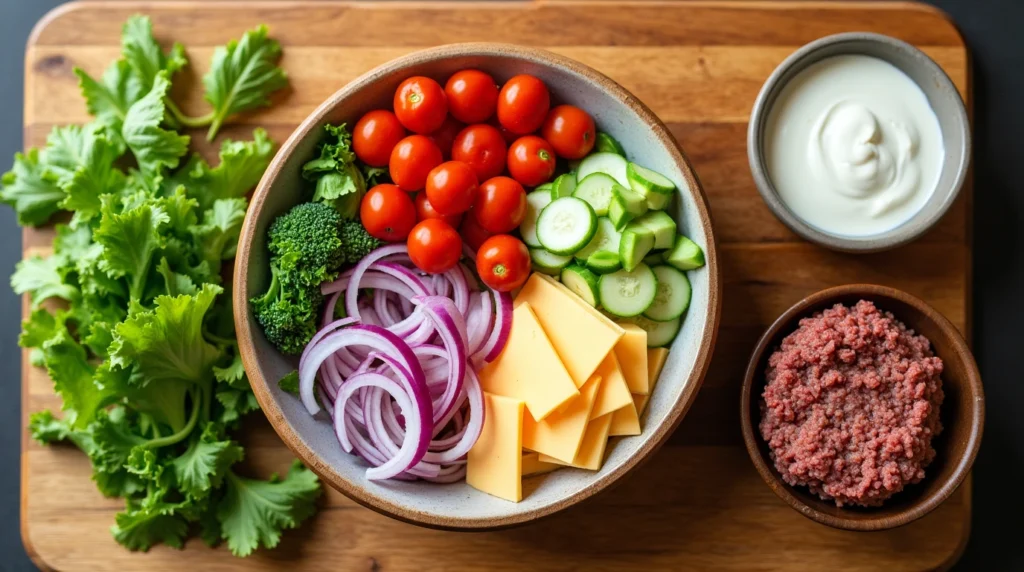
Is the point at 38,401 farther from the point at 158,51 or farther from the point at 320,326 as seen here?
the point at 158,51

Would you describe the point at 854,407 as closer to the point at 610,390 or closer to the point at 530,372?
the point at 610,390

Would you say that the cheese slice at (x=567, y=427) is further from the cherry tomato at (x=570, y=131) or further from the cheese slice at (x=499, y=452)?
the cherry tomato at (x=570, y=131)

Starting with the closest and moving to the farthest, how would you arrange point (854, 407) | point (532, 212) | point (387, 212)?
point (854, 407) → point (387, 212) → point (532, 212)

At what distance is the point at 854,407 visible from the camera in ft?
7.88

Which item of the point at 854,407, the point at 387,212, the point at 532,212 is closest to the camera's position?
the point at 854,407

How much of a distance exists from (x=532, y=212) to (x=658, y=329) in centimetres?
54

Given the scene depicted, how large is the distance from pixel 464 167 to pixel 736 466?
1326 millimetres

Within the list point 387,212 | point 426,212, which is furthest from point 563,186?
point 387,212

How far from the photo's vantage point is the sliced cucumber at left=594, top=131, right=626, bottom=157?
259 cm

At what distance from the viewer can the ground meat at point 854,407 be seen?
2.37 metres

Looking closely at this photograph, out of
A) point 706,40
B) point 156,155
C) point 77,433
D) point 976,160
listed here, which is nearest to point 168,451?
point 77,433

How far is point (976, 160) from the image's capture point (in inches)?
119

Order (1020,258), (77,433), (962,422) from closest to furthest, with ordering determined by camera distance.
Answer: (962,422) → (77,433) → (1020,258)

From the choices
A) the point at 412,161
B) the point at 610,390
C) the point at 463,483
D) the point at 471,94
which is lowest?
the point at 463,483
